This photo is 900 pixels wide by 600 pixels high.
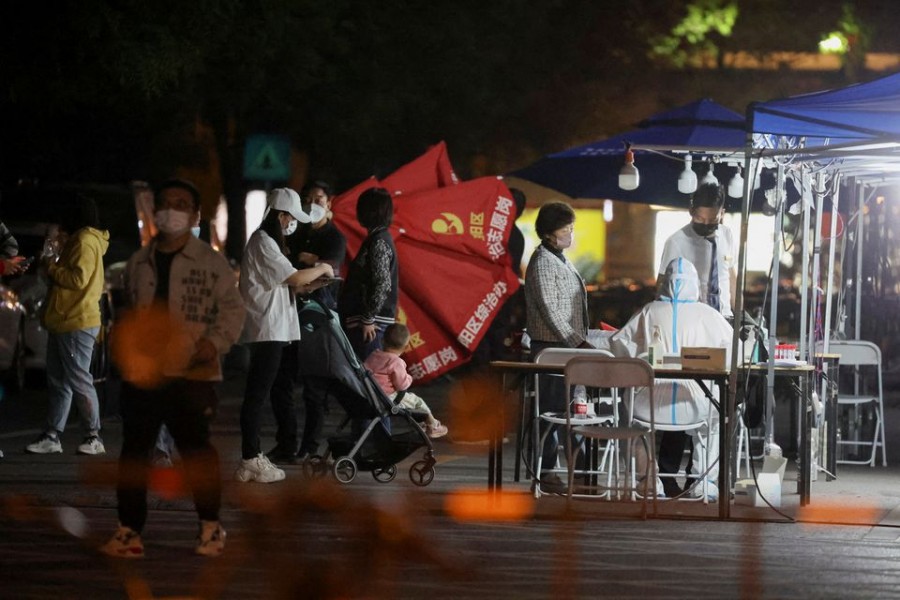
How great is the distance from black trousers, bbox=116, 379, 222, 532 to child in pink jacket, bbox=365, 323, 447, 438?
3371 mm

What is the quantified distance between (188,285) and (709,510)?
13.6 ft

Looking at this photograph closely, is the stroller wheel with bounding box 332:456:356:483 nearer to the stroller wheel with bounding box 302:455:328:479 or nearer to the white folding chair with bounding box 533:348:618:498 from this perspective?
the stroller wheel with bounding box 302:455:328:479

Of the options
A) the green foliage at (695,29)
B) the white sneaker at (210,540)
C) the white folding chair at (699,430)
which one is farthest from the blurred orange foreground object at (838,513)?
the green foliage at (695,29)

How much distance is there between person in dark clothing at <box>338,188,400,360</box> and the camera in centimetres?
1299

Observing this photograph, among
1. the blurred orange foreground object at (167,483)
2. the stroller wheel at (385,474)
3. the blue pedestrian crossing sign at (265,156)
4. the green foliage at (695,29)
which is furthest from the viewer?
the green foliage at (695,29)

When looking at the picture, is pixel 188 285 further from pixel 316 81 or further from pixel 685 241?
pixel 316 81

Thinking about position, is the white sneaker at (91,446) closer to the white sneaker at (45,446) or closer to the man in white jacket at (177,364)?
the white sneaker at (45,446)

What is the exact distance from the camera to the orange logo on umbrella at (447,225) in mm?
15930

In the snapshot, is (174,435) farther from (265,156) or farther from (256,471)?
(265,156)

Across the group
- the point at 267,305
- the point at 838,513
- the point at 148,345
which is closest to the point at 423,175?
the point at 267,305

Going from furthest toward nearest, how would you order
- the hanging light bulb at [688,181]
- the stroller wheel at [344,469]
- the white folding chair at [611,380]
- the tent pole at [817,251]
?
the hanging light bulb at [688,181] → the tent pole at [817,251] → the stroller wheel at [344,469] → the white folding chair at [611,380]

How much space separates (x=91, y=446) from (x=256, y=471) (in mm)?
2153

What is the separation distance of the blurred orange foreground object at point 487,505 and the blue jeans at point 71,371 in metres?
3.22

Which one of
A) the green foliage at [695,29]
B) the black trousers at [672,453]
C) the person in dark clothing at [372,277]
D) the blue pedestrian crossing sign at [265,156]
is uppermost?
the green foliage at [695,29]
